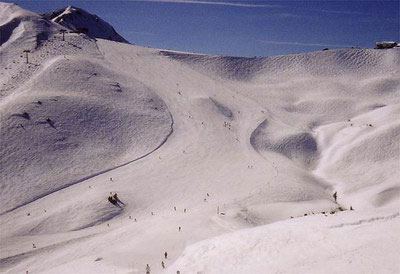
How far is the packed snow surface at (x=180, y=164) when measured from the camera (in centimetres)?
1126

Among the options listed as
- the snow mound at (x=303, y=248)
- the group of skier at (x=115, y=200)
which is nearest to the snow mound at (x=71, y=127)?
the group of skier at (x=115, y=200)

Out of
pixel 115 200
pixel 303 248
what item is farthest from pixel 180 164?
pixel 303 248

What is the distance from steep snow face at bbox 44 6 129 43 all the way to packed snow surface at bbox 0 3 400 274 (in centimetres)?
2984

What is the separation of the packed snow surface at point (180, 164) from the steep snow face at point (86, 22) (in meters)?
29.8

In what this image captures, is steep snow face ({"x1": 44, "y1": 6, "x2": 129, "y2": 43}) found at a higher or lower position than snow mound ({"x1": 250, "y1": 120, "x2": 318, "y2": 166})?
higher

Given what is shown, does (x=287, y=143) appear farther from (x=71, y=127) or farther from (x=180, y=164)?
(x=71, y=127)

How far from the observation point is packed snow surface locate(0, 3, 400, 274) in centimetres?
1126

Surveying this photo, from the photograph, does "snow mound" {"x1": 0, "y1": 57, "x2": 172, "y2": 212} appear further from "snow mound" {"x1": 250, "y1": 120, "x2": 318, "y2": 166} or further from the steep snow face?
the steep snow face

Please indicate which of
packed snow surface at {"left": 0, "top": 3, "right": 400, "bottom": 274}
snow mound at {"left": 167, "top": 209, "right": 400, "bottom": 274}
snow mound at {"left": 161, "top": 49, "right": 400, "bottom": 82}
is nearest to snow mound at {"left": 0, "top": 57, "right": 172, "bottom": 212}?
packed snow surface at {"left": 0, "top": 3, "right": 400, "bottom": 274}

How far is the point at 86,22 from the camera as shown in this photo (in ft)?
262

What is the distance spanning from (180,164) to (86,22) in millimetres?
64352

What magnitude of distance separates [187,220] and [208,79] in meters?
28.5

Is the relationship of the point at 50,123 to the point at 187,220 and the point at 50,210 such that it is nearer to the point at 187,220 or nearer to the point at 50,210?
the point at 50,210

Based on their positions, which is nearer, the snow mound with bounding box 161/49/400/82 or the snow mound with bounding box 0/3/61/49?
the snow mound with bounding box 0/3/61/49
